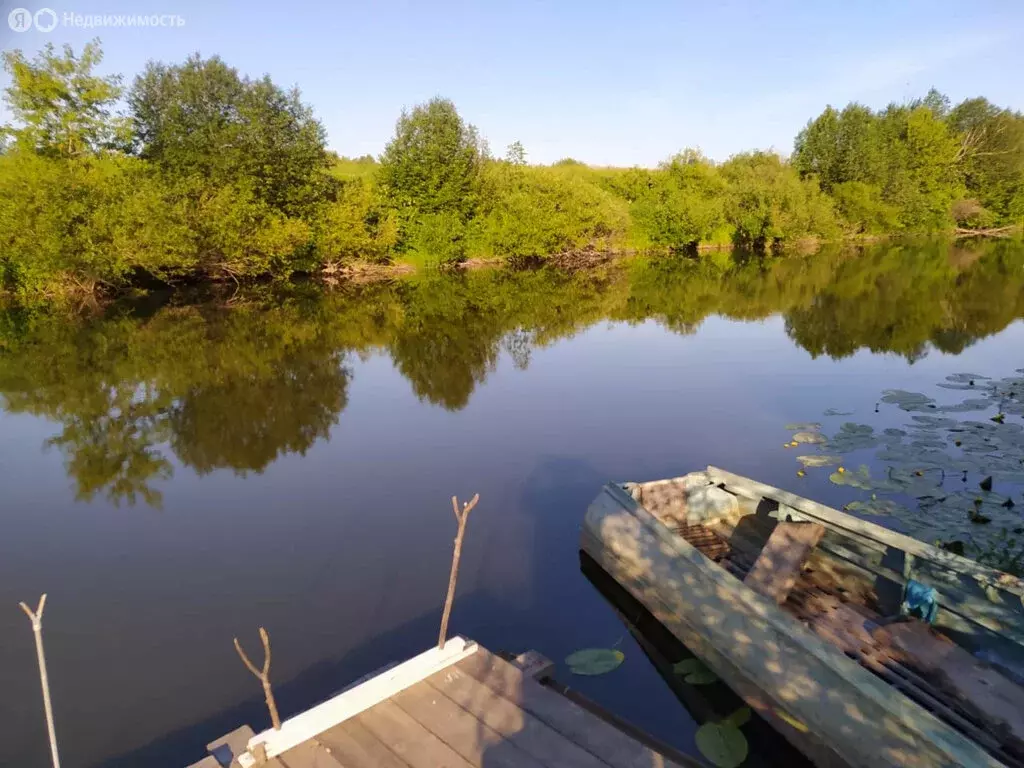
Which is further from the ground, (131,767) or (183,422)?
(183,422)

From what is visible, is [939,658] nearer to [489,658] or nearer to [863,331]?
[489,658]

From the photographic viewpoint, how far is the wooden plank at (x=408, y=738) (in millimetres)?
3645

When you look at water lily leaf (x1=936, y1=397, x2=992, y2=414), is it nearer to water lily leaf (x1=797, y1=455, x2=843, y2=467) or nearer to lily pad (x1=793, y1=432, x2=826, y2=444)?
lily pad (x1=793, y1=432, x2=826, y2=444)

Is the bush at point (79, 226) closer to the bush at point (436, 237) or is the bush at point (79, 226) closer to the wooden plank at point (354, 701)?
the bush at point (436, 237)

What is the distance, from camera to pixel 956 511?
7871 millimetres

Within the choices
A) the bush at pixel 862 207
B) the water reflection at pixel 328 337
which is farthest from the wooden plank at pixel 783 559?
the bush at pixel 862 207

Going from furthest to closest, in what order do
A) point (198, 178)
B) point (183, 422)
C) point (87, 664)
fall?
point (198, 178)
point (183, 422)
point (87, 664)

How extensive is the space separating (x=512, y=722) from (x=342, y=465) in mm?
7005

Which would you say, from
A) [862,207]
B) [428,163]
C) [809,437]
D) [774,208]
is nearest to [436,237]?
[428,163]

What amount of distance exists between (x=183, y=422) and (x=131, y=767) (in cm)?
868

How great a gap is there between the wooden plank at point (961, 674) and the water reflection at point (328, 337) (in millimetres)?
8972

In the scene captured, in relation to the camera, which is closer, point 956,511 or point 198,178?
point 956,511

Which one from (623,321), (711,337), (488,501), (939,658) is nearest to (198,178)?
(623,321)

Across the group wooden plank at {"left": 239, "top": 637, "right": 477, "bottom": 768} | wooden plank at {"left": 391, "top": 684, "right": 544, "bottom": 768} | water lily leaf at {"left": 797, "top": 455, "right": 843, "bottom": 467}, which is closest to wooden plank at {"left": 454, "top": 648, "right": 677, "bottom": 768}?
wooden plank at {"left": 239, "top": 637, "right": 477, "bottom": 768}
